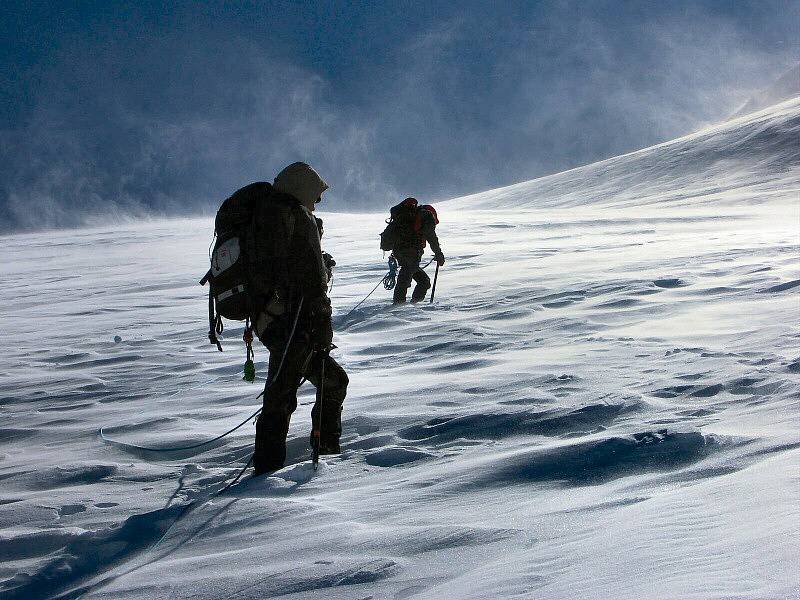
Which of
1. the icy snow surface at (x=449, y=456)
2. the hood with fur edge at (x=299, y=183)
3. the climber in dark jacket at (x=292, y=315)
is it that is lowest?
the icy snow surface at (x=449, y=456)

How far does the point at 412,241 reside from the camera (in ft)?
35.0

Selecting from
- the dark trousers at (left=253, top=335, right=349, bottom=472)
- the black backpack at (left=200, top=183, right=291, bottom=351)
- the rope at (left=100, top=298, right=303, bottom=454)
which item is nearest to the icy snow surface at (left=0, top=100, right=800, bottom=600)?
the rope at (left=100, top=298, right=303, bottom=454)

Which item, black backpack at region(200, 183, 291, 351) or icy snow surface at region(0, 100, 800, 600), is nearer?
icy snow surface at region(0, 100, 800, 600)

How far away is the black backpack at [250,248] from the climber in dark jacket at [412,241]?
6.35 meters

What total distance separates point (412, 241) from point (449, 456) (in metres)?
6.76

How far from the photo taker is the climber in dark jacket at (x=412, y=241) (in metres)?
10.5

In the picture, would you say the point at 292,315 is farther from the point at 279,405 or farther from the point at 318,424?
the point at 318,424

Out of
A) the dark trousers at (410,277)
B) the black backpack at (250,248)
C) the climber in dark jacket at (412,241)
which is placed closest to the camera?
the black backpack at (250,248)

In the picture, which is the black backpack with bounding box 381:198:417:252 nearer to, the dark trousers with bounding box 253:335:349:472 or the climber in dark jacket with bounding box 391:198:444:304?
the climber in dark jacket with bounding box 391:198:444:304

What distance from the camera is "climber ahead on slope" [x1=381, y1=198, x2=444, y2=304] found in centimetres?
1049

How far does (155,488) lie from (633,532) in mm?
2463

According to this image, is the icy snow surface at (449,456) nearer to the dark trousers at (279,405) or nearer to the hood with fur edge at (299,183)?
the dark trousers at (279,405)

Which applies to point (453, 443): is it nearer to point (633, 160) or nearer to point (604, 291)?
point (604, 291)

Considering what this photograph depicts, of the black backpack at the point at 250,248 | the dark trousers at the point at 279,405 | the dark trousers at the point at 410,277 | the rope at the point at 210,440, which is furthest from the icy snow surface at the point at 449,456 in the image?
the black backpack at the point at 250,248
